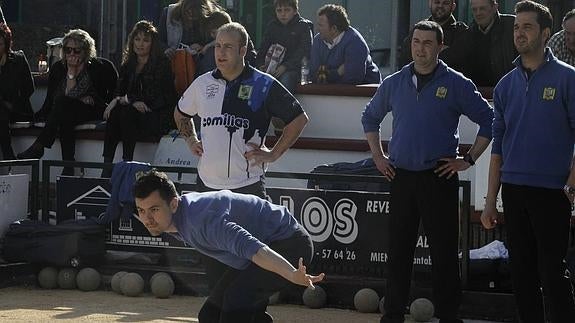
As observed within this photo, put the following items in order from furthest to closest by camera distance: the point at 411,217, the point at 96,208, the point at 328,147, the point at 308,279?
the point at 328,147
the point at 96,208
the point at 411,217
the point at 308,279

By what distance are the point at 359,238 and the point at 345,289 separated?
1.23 feet

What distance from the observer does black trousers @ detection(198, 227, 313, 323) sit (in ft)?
19.1

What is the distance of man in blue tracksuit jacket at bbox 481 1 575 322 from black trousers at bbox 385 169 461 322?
22.7 inches

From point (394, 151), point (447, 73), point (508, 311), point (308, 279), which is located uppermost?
point (447, 73)

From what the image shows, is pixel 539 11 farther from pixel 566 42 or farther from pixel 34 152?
pixel 34 152

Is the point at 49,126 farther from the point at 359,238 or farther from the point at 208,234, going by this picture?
the point at 208,234

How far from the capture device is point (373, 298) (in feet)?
27.7

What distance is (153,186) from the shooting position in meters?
5.63

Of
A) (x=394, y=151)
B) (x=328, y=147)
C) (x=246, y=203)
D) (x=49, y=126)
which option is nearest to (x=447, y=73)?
(x=394, y=151)

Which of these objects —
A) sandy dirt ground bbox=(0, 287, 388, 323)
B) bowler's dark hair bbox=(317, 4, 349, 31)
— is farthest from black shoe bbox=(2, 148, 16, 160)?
bowler's dark hair bbox=(317, 4, 349, 31)

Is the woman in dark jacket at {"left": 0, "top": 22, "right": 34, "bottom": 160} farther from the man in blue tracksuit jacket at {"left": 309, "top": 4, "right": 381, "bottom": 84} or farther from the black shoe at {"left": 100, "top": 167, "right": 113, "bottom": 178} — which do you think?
the man in blue tracksuit jacket at {"left": 309, "top": 4, "right": 381, "bottom": 84}

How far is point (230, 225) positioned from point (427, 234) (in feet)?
6.06

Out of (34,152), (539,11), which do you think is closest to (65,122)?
(34,152)

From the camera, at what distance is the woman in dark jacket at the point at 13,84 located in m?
11.3
